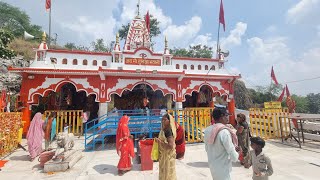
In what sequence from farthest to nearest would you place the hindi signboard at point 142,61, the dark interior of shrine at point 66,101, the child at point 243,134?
the dark interior of shrine at point 66,101 < the hindi signboard at point 142,61 < the child at point 243,134

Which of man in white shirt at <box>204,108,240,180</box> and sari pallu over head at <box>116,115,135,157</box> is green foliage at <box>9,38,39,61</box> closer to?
sari pallu over head at <box>116,115,135,157</box>

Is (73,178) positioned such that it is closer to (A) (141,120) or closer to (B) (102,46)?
(A) (141,120)

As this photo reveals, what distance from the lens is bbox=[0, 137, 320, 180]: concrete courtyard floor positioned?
522 cm

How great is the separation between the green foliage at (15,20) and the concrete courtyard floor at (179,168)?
34.9 m

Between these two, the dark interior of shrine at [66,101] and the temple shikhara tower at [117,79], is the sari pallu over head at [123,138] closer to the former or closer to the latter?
the temple shikhara tower at [117,79]

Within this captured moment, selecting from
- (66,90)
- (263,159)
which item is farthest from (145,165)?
(66,90)

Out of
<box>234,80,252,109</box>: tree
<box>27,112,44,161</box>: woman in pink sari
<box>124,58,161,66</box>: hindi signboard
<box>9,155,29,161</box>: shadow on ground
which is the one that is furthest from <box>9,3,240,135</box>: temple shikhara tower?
<box>234,80,252,109</box>: tree

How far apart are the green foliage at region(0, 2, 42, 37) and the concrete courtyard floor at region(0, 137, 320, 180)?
3488cm

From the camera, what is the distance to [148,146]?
19.1 feet

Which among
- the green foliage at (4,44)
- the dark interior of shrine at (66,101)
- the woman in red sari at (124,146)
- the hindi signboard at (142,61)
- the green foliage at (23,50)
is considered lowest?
the woman in red sari at (124,146)

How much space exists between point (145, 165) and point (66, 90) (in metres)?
11.4

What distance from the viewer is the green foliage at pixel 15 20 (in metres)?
34.5

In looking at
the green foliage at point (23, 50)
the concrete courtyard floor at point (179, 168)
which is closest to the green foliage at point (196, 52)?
the green foliage at point (23, 50)

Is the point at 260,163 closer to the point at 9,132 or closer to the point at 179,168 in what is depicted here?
the point at 179,168
